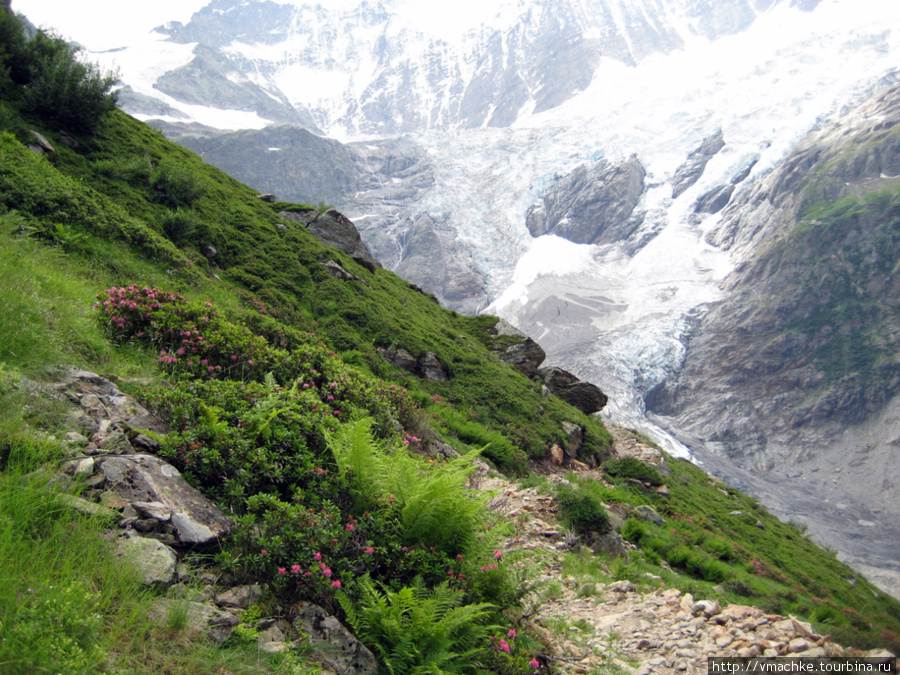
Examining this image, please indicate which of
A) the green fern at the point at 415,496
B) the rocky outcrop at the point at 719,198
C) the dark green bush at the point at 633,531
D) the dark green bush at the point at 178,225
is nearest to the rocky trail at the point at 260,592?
the green fern at the point at 415,496

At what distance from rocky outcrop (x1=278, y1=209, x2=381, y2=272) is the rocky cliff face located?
422 ft

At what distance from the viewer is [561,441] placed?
1891 cm

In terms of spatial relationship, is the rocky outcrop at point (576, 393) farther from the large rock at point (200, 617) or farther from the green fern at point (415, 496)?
the large rock at point (200, 617)

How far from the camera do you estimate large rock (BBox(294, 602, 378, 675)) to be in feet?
11.3

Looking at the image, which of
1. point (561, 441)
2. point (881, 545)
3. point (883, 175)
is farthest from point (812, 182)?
point (561, 441)

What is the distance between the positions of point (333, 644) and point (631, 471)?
17736 mm

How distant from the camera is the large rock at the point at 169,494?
3.72 meters

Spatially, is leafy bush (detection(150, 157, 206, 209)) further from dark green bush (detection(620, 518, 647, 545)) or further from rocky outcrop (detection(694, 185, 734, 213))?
rocky outcrop (detection(694, 185, 734, 213))

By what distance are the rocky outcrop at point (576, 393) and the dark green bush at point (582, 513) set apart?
1887 cm

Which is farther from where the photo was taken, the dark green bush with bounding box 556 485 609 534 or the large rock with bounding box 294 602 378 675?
the dark green bush with bounding box 556 485 609 534

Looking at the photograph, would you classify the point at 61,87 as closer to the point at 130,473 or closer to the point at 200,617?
the point at 130,473

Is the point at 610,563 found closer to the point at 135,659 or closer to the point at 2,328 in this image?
the point at 135,659

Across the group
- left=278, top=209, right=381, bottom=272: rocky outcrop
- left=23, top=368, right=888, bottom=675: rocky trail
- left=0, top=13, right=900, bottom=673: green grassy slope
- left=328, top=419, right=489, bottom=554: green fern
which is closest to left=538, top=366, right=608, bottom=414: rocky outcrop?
left=0, top=13, right=900, bottom=673: green grassy slope

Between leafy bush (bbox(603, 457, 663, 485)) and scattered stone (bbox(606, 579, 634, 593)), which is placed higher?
scattered stone (bbox(606, 579, 634, 593))
